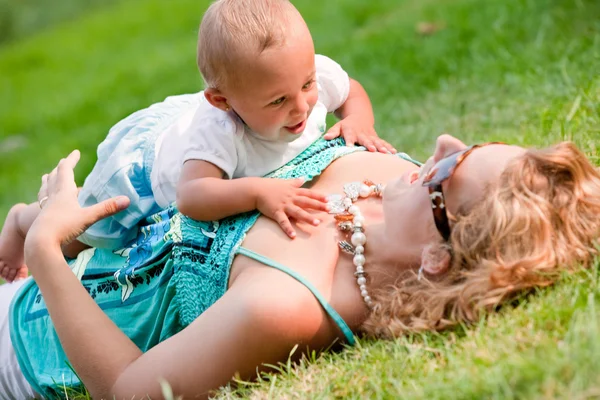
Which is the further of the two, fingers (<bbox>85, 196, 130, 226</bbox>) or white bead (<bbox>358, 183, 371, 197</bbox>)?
fingers (<bbox>85, 196, 130, 226</bbox>)

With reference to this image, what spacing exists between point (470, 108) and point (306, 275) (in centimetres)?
297

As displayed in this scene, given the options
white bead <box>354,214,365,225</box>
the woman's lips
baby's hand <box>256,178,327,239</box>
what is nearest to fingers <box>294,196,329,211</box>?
baby's hand <box>256,178,327,239</box>

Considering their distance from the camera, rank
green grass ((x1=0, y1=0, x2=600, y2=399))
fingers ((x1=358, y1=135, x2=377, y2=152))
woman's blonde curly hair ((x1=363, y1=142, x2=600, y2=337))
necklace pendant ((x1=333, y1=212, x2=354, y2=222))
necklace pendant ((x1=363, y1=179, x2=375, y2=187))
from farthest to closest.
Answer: fingers ((x1=358, y1=135, x2=377, y2=152))
necklace pendant ((x1=363, y1=179, x2=375, y2=187))
necklace pendant ((x1=333, y1=212, x2=354, y2=222))
woman's blonde curly hair ((x1=363, y1=142, x2=600, y2=337))
green grass ((x1=0, y1=0, x2=600, y2=399))

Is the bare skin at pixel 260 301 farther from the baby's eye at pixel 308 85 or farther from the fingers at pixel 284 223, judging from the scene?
the baby's eye at pixel 308 85

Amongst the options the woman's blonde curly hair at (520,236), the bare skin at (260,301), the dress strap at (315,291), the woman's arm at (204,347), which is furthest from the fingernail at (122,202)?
the woman's blonde curly hair at (520,236)

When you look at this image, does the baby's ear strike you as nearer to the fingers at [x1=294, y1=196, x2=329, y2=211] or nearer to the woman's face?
the woman's face

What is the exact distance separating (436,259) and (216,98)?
3.20ft

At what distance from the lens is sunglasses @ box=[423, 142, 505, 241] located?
244 centimetres

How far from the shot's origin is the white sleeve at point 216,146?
9.25 feet

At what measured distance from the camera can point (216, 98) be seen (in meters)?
2.90

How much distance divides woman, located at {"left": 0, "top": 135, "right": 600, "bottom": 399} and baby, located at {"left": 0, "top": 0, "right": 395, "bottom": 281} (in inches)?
3.9

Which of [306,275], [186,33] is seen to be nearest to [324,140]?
[306,275]

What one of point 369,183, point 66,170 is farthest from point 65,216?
point 369,183

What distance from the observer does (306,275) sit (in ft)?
8.35
